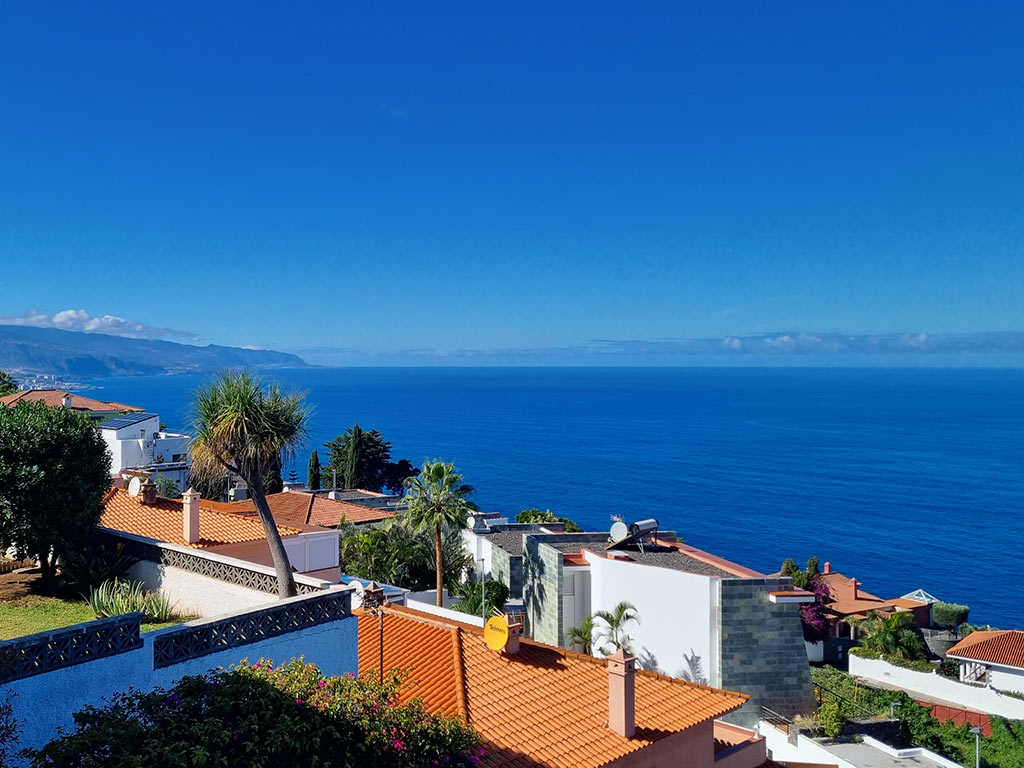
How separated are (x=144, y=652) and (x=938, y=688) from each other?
1645 inches

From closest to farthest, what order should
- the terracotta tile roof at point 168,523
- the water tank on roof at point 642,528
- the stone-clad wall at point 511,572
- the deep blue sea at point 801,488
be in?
the terracotta tile roof at point 168,523
the water tank on roof at point 642,528
the stone-clad wall at point 511,572
the deep blue sea at point 801,488

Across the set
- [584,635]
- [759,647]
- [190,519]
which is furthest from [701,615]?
[190,519]

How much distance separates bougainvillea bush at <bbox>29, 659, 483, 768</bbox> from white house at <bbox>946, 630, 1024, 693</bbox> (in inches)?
1622

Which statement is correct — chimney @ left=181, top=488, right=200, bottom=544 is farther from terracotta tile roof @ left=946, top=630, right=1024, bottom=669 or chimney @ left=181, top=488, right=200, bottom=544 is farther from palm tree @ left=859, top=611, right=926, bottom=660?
terracotta tile roof @ left=946, top=630, right=1024, bottom=669

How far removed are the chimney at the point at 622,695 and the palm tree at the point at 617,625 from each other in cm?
1398

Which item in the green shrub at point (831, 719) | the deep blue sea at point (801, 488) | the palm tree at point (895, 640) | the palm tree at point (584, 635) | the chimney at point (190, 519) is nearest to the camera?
the chimney at point (190, 519)

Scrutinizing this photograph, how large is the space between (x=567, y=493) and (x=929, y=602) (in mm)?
57844

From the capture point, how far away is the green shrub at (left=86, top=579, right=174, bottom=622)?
12.7m

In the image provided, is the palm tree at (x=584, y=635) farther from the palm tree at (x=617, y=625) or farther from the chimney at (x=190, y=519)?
the chimney at (x=190, y=519)

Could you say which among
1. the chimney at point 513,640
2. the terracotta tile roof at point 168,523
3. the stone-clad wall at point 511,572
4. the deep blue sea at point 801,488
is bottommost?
the deep blue sea at point 801,488

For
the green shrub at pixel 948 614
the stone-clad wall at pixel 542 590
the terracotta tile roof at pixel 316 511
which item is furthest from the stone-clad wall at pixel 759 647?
the green shrub at pixel 948 614

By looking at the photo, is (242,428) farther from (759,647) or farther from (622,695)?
(759,647)

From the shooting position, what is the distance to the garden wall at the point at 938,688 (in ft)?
121

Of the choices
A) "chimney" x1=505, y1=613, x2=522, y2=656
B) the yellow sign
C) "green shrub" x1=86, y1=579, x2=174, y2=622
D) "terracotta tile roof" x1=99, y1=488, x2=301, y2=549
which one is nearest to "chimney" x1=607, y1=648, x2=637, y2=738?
the yellow sign
